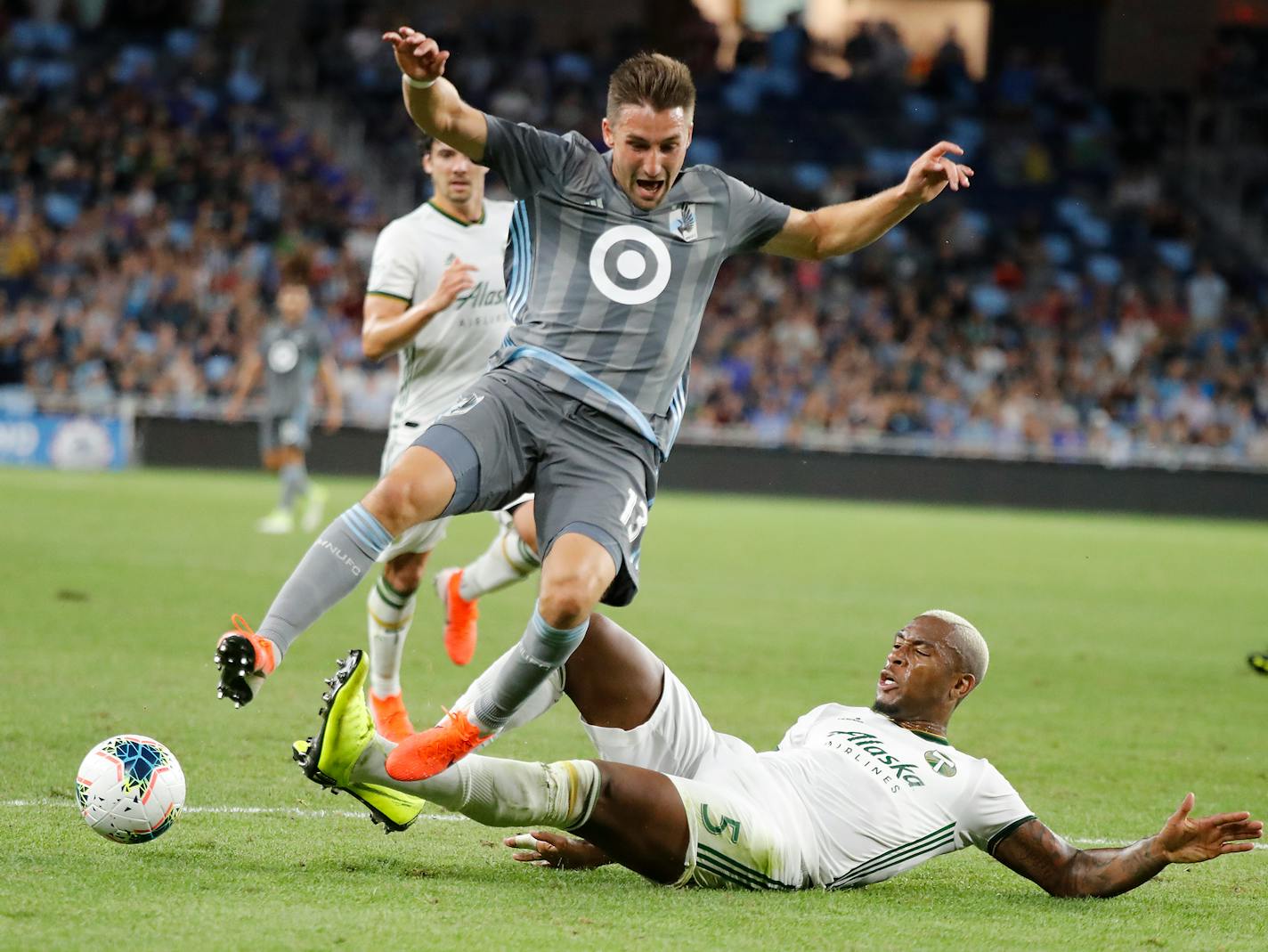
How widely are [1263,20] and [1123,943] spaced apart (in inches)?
1258

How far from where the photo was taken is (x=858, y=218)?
5133 mm

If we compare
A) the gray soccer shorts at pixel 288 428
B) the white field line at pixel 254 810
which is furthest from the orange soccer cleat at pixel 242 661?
the gray soccer shorts at pixel 288 428

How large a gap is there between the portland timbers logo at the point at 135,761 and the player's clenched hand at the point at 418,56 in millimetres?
1972

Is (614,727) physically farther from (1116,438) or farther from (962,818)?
(1116,438)

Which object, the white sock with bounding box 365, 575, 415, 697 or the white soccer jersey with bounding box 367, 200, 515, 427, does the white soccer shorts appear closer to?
the white sock with bounding box 365, 575, 415, 697

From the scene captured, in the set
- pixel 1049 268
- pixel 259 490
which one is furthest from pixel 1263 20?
pixel 259 490

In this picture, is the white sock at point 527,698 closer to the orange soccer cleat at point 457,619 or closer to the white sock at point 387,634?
the white sock at point 387,634

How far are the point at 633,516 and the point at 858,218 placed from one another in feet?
4.08

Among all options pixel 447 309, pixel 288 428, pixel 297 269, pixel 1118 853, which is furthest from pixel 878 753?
pixel 297 269

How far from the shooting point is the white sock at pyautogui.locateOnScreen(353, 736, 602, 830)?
415cm

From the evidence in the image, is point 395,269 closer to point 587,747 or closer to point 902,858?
point 587,747

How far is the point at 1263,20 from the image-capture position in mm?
32156

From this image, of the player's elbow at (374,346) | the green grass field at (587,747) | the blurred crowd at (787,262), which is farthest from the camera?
the blurred crowd at (787,262)

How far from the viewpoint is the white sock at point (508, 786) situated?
4.15 m
